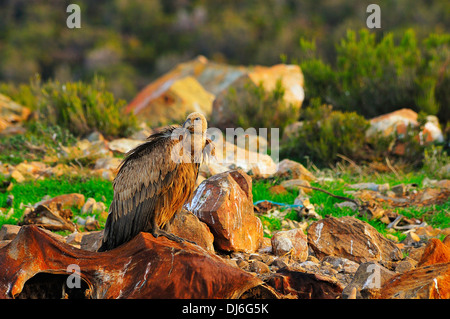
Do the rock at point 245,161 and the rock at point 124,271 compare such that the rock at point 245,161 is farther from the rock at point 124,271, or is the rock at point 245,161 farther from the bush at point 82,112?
the rock at point 124,271

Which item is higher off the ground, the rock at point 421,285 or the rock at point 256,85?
the rock at point 256,85

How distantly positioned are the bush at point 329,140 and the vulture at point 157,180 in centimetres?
461

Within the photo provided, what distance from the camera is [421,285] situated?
3.58 m

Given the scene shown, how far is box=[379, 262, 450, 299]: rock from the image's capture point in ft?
11.6

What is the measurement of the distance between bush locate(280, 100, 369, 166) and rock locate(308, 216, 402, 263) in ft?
12.4

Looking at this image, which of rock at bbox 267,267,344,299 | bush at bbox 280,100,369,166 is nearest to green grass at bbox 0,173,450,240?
bush at bbox 280,100,369,166

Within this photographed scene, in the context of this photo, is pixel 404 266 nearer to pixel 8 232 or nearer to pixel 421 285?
pixel 421 285

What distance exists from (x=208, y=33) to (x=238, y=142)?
2516cm

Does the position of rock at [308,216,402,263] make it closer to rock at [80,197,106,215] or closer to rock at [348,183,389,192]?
rock at [348,183,389,192]

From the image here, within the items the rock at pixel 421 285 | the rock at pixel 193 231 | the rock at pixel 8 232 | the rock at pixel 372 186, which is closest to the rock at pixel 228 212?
the rock at pixel 193 231

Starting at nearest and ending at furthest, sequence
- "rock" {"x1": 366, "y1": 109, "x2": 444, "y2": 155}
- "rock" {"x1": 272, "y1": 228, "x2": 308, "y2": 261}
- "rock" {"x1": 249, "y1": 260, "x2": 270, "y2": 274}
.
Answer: "rock" {"x1": 249, "y1": 260, "x2": 270, "y2": 274} → "rock" {"x1": 272, "y1": 228, "x2": 308, "y2": 261} → "rock" {"x1": 366, "y1": 109, "x2": 444, "y2": 155}

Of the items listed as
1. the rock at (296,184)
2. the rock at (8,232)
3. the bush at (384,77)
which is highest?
the bush at (384,77)

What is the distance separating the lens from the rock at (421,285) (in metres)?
3.53

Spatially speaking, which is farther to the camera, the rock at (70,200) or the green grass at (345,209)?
the rock at (70,200)
